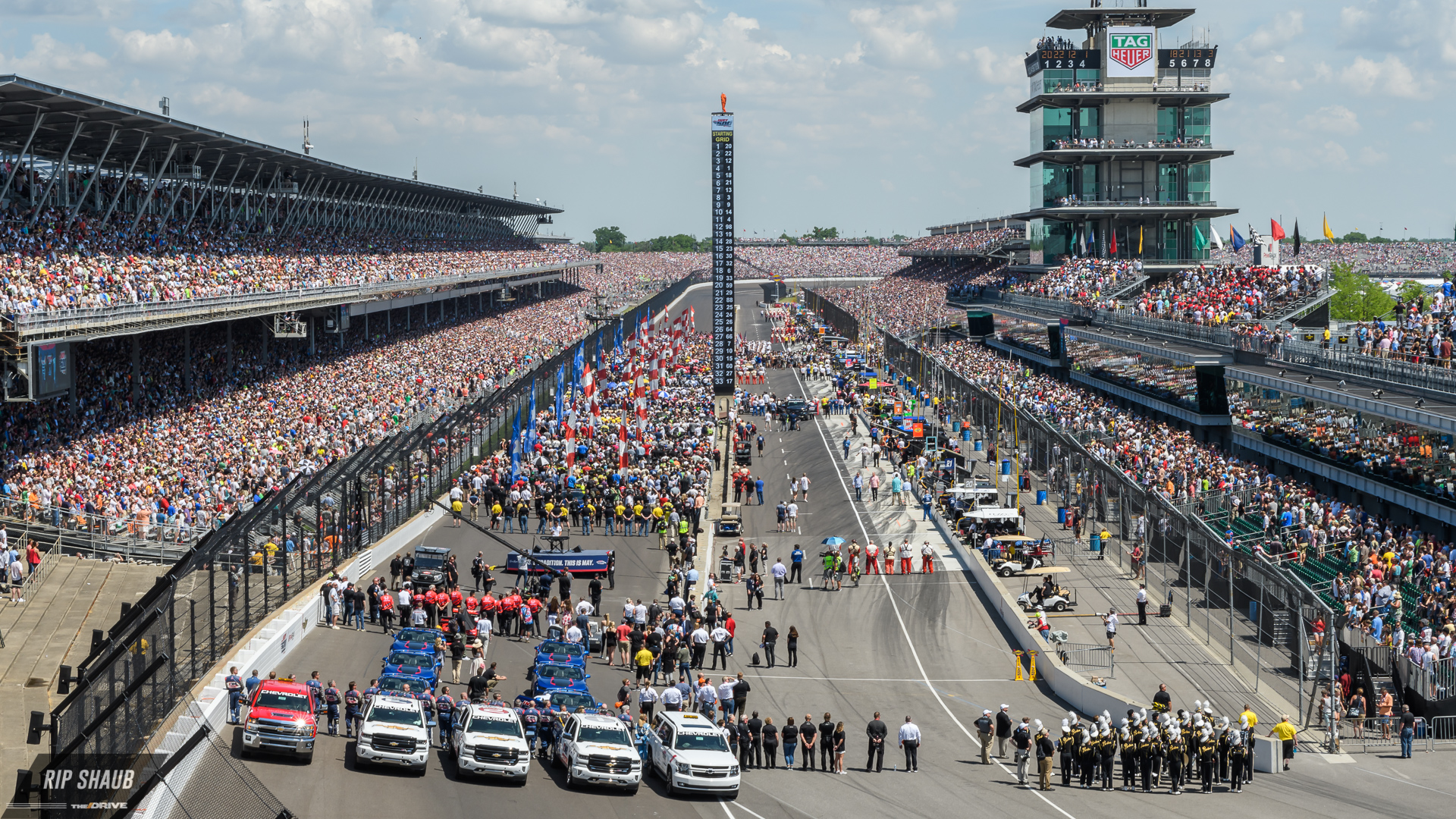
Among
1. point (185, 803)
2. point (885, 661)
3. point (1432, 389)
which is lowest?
point (885, 661)

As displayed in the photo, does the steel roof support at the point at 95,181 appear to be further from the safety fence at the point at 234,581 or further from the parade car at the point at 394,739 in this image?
the parade car at the point at 394,739

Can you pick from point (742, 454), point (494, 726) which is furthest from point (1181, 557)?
point (742, 454)

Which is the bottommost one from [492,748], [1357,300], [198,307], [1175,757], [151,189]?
[1175,757]

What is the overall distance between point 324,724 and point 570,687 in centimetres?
450

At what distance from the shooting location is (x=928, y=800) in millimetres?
21969

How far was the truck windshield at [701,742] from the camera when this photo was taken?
71.3 ft

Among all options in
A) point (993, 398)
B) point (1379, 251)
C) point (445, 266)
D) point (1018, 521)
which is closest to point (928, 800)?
point (1018, 521)

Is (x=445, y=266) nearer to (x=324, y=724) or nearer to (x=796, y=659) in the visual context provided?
(x=796, y=659)

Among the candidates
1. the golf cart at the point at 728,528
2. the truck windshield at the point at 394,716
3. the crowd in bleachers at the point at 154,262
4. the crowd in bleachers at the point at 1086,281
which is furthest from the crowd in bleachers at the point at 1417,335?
the crowd in bleachers at the point at 154,262

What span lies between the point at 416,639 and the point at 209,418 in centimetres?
2390

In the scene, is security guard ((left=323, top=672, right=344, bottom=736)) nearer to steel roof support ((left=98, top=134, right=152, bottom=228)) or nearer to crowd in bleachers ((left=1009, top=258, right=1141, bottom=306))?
steel roof support ((left=98, top=134, right=152, bottom=228))

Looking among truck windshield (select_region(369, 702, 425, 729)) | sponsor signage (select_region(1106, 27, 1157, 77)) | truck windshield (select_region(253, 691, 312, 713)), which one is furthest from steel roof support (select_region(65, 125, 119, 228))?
sponsor signage (select_region(1106, 27, 1157, 77))

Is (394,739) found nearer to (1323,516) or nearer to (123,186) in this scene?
(1323,516)

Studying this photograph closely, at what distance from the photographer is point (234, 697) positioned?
71.6ft
